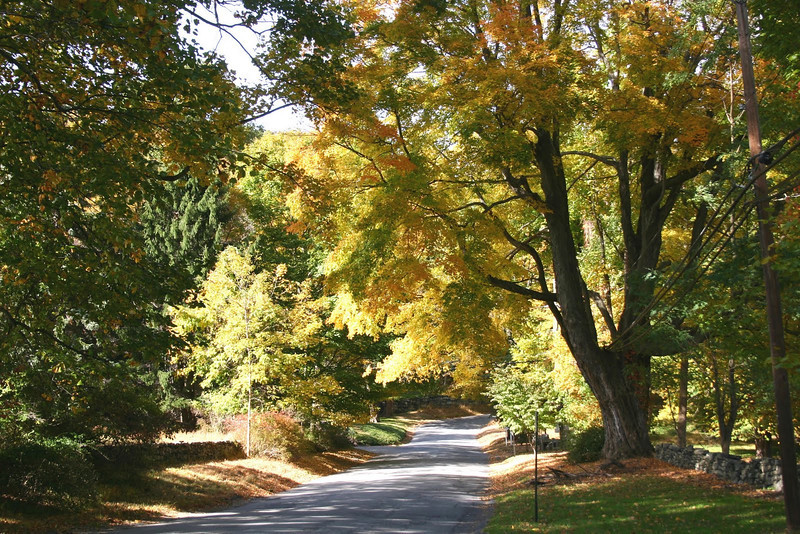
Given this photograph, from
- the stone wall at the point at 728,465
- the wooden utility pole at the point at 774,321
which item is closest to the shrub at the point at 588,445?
the stone wall at the point at 728,465

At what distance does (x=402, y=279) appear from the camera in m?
16.1

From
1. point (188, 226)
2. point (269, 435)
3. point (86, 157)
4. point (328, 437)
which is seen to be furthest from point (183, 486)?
point (188, 226)

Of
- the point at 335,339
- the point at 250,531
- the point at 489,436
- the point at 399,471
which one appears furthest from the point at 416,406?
the point at 250,531

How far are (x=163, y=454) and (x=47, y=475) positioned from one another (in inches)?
196

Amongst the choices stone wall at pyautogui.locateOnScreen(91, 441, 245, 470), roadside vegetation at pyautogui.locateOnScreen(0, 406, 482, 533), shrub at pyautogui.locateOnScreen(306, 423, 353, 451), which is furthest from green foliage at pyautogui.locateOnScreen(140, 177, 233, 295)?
stone wall at pyautogui.locateOnScreen(91, 441, 245, 470)

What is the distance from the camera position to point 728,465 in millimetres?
13555

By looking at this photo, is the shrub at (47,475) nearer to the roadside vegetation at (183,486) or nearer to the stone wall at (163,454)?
the roadside vegetation at (183,486)

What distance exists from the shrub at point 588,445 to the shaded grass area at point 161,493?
8501 millimetres

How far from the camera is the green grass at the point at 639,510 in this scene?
969 centimetres

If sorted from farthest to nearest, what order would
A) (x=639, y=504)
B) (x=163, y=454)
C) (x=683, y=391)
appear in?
(x=683, y=391), (x=163, y=454), (x=639, y=504)

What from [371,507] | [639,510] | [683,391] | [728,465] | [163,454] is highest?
[683,391]

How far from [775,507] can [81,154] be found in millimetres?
11164

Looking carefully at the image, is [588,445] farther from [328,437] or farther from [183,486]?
[328,437]

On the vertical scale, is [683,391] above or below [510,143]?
below
